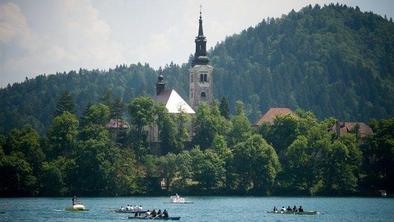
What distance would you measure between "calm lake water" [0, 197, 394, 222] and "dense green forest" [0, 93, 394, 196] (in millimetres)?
5598

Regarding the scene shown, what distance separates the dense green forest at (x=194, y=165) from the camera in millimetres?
156875

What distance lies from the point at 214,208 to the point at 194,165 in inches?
1351

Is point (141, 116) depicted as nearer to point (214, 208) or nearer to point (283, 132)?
point (283, 132)

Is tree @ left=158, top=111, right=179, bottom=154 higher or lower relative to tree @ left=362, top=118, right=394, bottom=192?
higher

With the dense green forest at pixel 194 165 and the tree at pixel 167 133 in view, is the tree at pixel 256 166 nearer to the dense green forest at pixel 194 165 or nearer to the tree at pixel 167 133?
the dense green forest at pixel 194 165

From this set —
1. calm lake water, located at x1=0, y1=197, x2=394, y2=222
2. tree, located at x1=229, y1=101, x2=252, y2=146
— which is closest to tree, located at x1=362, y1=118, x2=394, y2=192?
calm lake water, located at x1=0, y1=197, x2=394, y2=222

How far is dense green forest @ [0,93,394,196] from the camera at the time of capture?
515ft

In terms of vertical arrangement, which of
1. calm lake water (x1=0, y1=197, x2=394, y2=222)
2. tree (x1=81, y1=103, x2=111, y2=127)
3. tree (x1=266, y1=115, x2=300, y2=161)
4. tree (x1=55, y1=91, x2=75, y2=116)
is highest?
tree (x1=55, y1=91, x2=75, y2=116)

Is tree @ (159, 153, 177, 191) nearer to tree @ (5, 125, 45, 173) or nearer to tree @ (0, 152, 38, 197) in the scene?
tree @ (5, 125, 45, 173)

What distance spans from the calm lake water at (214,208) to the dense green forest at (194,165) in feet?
18.4

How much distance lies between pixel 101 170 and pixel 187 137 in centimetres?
3307

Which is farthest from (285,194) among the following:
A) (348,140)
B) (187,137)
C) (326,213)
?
(326,213)

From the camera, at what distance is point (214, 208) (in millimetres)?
128500

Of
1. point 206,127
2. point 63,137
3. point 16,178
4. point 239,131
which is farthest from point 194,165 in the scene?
point 16,178
